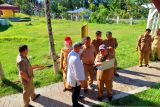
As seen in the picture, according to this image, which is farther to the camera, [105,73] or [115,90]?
[115,90]

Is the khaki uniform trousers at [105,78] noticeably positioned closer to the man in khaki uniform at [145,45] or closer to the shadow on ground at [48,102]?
the shadow on ground at [48,102]

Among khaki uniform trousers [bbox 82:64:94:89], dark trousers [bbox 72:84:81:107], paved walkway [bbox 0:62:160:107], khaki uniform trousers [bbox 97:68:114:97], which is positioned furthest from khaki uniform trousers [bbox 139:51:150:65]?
dark trousers [bbox 72:84:81:107]

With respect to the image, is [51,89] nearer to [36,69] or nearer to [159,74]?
[36,69]

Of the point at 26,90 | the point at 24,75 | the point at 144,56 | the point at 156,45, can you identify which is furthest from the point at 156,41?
the point at 24,75

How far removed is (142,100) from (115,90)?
1.00 metres

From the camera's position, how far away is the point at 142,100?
7.59 meters

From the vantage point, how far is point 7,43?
1817 centimetres

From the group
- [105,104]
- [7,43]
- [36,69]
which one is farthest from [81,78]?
[7,43]

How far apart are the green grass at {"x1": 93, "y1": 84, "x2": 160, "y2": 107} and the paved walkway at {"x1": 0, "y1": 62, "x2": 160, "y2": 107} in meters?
0.26

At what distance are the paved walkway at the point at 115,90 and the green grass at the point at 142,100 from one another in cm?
26

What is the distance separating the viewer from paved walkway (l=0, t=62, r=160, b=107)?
7520 millimetres

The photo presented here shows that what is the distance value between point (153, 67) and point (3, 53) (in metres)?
7.97

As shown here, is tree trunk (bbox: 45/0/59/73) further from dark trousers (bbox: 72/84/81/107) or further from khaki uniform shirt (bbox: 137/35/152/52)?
khaki uniform shirt (bbox: 137/35/152/52)

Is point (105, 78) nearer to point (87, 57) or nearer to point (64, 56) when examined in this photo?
point (87, 57)
